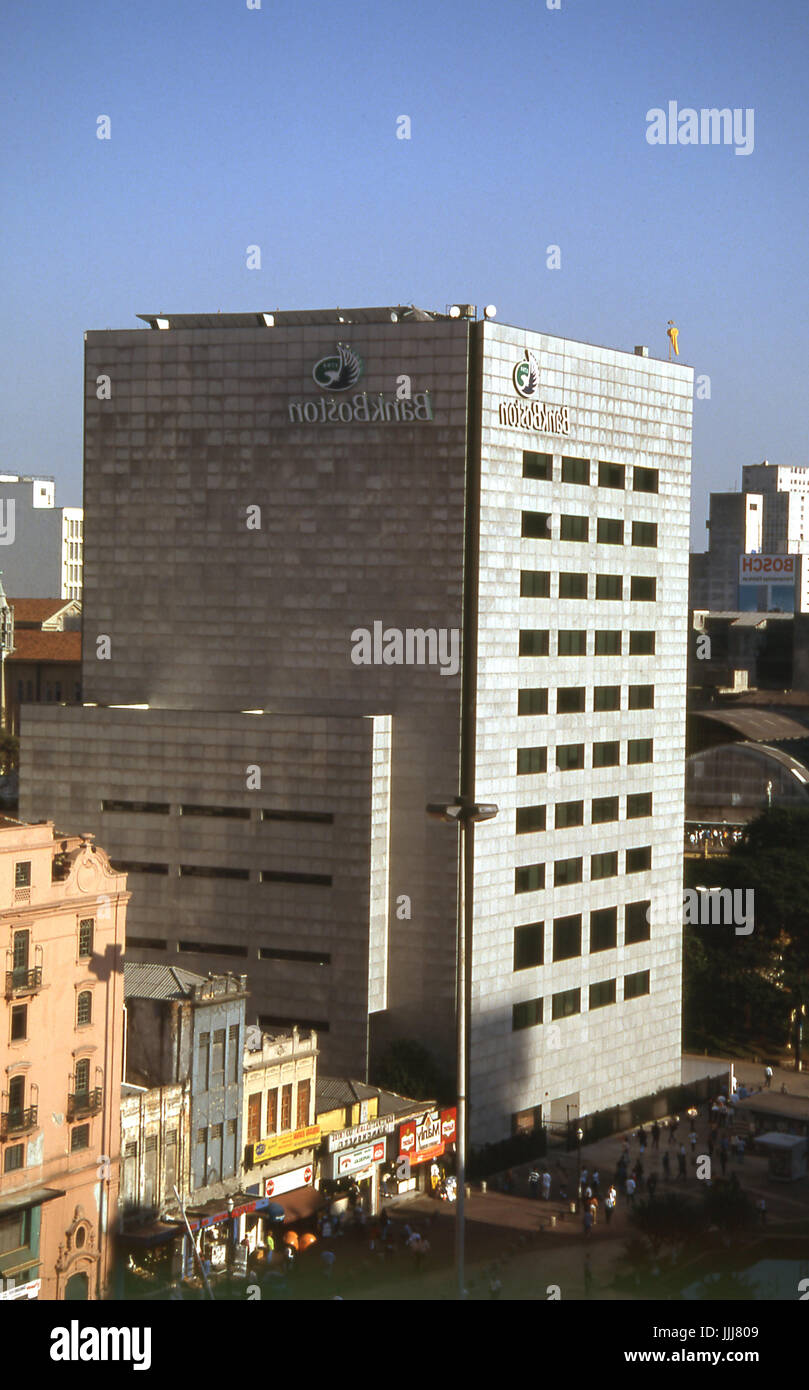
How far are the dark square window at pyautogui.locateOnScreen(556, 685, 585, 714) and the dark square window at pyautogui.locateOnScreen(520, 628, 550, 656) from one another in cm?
271

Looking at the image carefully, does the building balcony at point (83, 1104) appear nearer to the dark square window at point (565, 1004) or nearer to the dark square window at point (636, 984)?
the dark square window at point (565, 1004)

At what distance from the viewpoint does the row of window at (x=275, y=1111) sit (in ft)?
232

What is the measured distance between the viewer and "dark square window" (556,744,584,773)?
9338 centimetres

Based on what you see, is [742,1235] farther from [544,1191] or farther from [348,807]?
[348,807]

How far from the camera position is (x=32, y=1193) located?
58.0m

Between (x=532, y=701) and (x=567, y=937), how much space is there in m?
12.9

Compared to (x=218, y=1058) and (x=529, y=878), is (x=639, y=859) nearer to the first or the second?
(x=529, y=878)

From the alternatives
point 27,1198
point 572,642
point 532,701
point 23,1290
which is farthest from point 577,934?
point 23,1290

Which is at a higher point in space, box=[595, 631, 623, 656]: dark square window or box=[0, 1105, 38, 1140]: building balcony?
box=[595, 631, 623, 656]: dark square window

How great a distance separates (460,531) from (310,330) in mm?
12386

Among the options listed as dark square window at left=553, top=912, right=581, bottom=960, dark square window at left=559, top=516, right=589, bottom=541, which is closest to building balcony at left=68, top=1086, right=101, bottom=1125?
dark square window at left=553, top=912, right=581, bottom=960

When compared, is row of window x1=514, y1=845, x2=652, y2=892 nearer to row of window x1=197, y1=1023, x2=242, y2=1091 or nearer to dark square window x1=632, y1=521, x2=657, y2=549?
dark square window x1=632, y1=521, x2=657, y2=549

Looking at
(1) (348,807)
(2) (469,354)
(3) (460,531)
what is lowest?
(1) (348,807)
